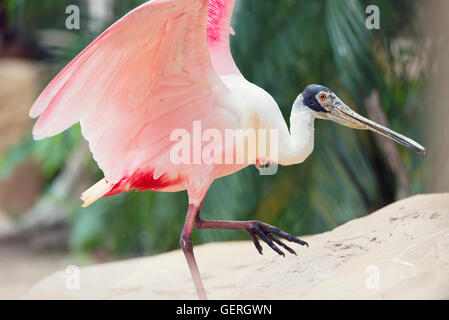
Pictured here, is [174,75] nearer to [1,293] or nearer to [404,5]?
[1,293]

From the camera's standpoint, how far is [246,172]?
3709 mm

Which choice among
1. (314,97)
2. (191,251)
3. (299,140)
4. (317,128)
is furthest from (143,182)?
(317,128)

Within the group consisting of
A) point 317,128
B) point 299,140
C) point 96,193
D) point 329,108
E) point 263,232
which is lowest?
point 263,232

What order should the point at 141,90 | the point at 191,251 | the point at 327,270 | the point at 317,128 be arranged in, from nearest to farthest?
the point at 141,90 < the point at 327,270 < the point at 191,251 < the point at 317,128

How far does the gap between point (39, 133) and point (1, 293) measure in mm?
970

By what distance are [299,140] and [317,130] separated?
1273mm

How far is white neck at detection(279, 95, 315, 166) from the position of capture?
2350 mm

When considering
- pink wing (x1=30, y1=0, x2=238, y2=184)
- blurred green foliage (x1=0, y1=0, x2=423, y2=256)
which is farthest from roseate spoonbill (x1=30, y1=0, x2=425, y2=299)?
blurred green foliage (x1=0, y1=0, x2=423, y2=256)

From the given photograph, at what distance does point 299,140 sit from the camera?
236cm

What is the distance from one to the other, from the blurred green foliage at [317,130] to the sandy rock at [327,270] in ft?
2.70

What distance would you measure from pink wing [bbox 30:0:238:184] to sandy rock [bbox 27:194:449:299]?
0.53 m

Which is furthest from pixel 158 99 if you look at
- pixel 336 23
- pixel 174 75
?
pixel 336 23

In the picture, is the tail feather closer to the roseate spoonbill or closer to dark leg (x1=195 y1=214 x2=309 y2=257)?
the roseate spoonbill

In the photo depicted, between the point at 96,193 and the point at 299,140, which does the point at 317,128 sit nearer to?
the point at 299,140
